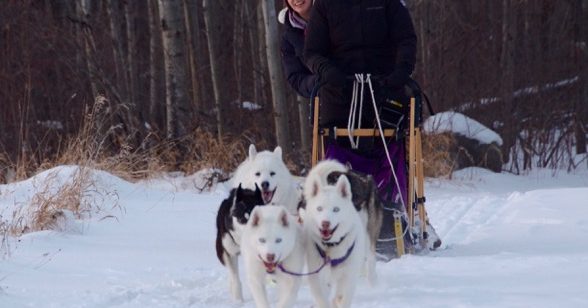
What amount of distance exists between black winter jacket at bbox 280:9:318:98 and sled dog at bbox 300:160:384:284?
1.26 metres

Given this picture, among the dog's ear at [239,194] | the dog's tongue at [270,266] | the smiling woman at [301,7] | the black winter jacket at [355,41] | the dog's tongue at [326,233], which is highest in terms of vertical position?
the smiling woman at [301,7]

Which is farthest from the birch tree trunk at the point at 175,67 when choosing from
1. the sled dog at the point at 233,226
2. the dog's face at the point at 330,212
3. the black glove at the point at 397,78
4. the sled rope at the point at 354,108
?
the dog's face at the point at 330,212

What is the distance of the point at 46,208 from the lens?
6.78 m

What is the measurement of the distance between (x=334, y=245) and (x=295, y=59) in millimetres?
2542

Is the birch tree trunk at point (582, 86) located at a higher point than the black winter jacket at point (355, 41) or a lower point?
lower

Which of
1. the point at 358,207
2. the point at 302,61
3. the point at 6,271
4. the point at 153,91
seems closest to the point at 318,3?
the point at 302,61

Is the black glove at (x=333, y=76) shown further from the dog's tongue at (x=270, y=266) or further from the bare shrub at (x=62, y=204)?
the bare shrub at (x=62, y=204)

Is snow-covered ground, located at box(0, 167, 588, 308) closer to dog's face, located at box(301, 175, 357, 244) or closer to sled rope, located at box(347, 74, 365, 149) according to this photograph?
dog's face, located at box(301, 175, 357, 244)

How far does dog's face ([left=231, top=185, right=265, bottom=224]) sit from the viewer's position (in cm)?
466

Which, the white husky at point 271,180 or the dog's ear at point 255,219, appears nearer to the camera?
the dog's ear at point 255,219

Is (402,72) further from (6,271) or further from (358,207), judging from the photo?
(6,271)

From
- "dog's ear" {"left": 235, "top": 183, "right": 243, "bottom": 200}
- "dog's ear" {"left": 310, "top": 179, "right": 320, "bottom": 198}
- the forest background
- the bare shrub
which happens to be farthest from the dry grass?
"dog's ear" {"left": 310, "top": 179, "right": 320, "bottom": 198}

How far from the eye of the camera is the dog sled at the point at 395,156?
19.3 feet

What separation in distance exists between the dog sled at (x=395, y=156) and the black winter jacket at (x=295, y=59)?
1.35ft
